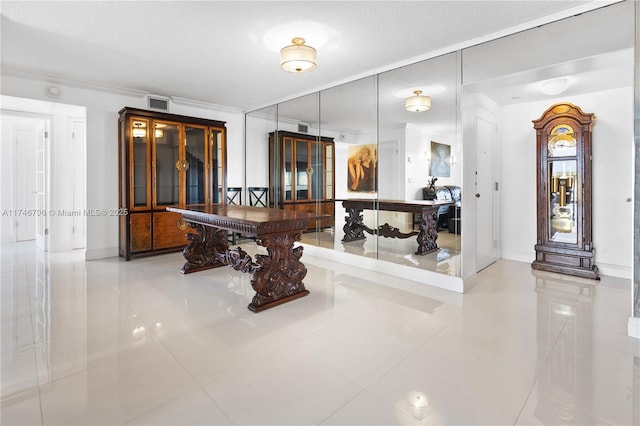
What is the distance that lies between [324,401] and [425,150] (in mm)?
2892

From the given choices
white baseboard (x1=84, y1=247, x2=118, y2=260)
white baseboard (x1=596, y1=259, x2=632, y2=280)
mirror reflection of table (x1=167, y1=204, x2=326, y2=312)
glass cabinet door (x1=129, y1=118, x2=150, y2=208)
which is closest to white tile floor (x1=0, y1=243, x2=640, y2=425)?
mirror reflection of table (x1=167, y1=204, x2=326, y2=312)

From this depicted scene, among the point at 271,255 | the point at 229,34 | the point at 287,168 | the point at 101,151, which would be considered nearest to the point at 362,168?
the point at 287,168

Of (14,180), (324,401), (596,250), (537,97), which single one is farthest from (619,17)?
(14,180)

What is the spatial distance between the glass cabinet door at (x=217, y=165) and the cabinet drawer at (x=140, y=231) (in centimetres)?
104

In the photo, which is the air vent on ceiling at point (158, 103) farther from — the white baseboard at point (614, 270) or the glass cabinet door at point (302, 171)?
the white baseboard at point (614, 270)

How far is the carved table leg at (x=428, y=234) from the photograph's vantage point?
3.88 m

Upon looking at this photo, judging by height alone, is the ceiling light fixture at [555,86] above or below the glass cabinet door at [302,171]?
Result: above

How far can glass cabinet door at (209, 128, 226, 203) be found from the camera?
545 cm

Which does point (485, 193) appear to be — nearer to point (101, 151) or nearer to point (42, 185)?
Result: point (101, 151)

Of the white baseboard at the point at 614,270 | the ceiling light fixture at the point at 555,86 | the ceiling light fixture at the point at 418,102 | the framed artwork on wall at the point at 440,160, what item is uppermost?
the ceiling light fixture at the point at 555,86

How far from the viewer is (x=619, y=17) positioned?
255 cm

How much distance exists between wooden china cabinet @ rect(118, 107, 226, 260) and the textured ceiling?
73 cm

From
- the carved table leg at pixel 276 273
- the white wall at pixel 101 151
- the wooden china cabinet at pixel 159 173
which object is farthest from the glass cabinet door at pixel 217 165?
the carved table leg at pixel 276 273

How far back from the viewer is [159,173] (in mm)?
4926
